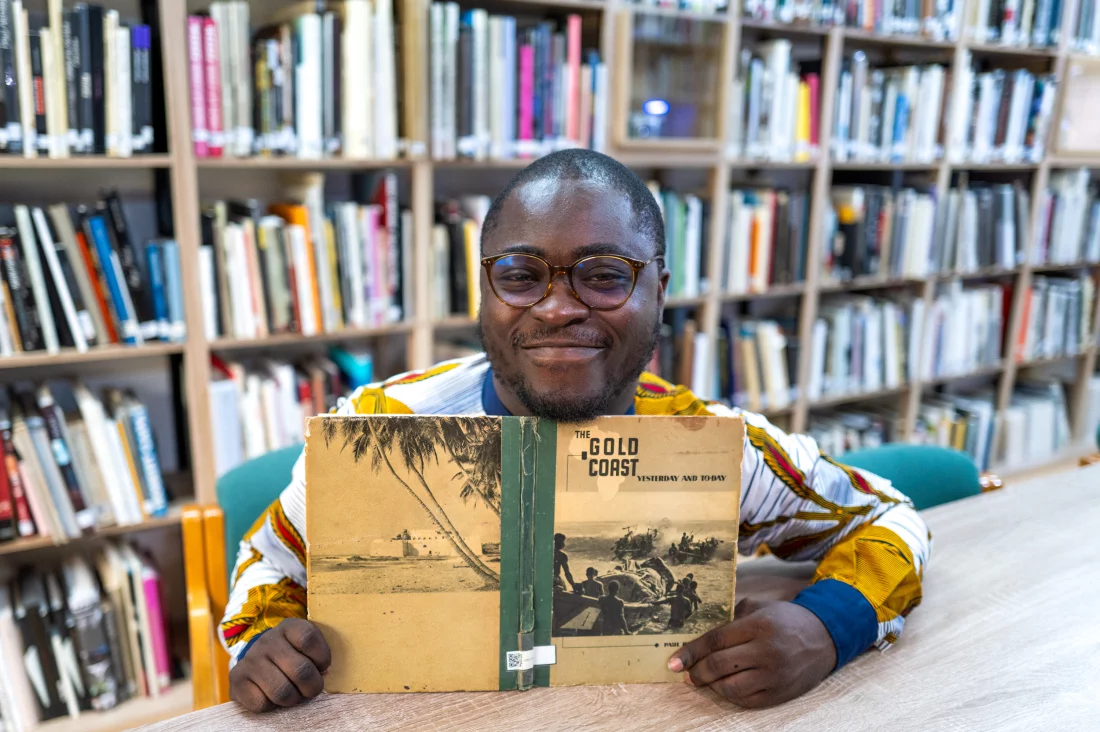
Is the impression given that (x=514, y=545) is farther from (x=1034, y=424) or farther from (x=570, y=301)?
(x=1034, y=424)

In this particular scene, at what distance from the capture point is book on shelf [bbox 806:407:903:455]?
3.35m

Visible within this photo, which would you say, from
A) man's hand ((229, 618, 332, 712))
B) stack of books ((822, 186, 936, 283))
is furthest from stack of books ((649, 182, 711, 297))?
man's hand ((229, 618, 332, 712))

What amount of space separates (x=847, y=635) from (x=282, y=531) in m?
0.72

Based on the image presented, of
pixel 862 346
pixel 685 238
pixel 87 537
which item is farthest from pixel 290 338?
pixel 862 346

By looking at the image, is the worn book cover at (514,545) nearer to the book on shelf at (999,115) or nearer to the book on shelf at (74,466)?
the book on shelf at (74,466)

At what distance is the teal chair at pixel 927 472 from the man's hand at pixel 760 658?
0.75m

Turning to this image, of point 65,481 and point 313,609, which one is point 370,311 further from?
point 313,609

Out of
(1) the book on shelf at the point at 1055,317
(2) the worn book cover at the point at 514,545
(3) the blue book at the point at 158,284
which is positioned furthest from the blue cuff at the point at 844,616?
(1) the book on shelf at the point at 1055,317

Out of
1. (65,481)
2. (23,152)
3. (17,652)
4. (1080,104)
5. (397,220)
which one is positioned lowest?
(17,652)

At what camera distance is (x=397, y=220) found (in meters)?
2.31

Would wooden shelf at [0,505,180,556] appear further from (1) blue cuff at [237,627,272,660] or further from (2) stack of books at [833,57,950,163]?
(2) stack of books at [833,57,950,163]

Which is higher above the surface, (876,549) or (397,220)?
(397,220)

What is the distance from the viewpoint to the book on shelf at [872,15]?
9.09ft

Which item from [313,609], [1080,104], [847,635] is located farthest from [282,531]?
[1080,104]
